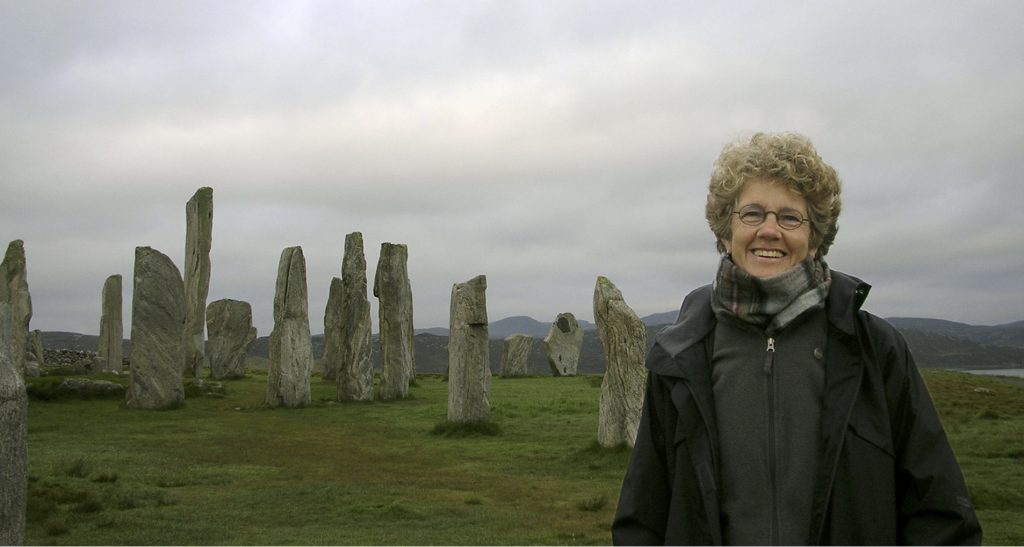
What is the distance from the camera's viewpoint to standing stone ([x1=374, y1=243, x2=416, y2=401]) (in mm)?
20734

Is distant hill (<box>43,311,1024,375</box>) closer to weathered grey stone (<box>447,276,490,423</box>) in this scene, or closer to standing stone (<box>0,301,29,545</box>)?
weathered grey stone (<box>447,276,490,423</box>)

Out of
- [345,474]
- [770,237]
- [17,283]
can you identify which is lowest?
[345,474]

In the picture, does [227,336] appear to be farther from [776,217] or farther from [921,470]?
[921,470]

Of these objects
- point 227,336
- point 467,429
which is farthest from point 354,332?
point 227,336

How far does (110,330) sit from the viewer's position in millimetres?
29172

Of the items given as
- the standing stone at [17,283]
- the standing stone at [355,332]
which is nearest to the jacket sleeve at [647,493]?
the standing stone at [355,332]

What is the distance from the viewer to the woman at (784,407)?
2631mm

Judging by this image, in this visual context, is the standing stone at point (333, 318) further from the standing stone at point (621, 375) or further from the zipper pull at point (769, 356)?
the zipper pull at point (769, 356)

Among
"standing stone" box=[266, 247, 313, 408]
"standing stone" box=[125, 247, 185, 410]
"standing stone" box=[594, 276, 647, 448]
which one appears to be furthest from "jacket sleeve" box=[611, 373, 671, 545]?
"standing stone" box=[266, 247, 313, 408]

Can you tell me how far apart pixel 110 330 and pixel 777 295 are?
97.4ft

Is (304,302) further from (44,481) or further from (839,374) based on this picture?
Answer: (839,374)

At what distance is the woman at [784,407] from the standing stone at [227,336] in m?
25.1

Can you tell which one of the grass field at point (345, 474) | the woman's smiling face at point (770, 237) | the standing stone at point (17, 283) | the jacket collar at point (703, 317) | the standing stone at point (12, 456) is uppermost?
the standing stone at point (17, 283)

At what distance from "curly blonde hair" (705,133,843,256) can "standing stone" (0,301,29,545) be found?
503cm
